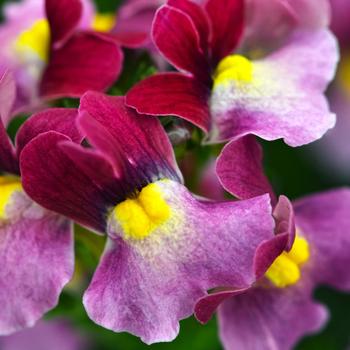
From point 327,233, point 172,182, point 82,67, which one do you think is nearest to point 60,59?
point 82,67

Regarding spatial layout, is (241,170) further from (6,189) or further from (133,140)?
(6,189)

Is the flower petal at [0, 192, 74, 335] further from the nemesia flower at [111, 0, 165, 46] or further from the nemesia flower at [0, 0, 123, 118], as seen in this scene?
the nemesia flower at [111, 0, 165, 46]

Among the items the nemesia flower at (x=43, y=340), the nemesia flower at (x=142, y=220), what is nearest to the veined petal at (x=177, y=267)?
the nemesia flower at (x=142, y=220)

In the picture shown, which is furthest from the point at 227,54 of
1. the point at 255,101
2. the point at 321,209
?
the point at 321,209

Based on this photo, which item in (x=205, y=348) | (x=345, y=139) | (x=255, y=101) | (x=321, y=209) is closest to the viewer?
(x=255, y=101)

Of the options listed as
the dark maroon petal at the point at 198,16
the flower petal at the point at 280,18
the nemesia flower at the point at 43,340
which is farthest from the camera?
the nemesia flower at the point at 43,340

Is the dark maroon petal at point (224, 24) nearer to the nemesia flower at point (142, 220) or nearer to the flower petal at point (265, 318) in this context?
the nemesia flower at point (142, 220)

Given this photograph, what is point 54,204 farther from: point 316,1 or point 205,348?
point 205,348
